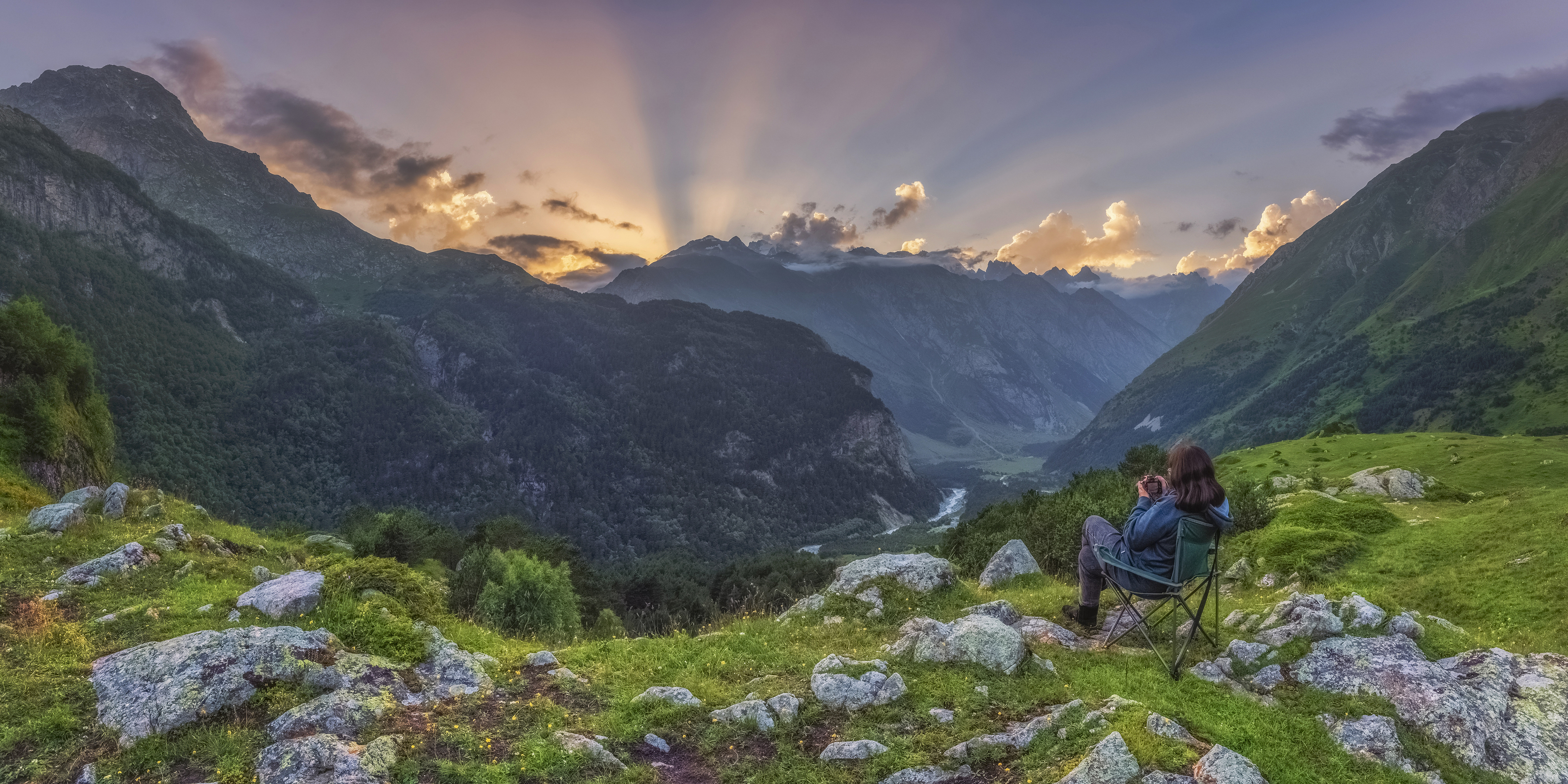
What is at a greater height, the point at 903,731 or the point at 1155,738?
the point at 1155,738

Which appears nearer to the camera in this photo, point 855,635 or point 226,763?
point 226,763

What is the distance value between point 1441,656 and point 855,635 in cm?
1016

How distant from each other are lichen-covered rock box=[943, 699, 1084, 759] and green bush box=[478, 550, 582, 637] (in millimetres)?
33956

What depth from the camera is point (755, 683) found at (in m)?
11.9

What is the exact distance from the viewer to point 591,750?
911 cm

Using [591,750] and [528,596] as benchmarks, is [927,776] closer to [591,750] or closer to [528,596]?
[591,750]

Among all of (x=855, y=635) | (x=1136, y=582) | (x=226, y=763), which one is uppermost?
(x=1136, y=582)

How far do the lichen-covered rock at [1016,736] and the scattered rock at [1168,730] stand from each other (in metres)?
1.37

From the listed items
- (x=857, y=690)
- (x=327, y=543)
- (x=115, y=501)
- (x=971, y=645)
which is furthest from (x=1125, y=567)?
(x=327, y=543)

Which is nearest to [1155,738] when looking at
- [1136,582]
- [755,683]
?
[1136,582]

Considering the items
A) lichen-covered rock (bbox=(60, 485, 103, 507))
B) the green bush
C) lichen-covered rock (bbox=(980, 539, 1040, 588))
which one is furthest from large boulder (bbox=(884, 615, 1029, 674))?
the green bush

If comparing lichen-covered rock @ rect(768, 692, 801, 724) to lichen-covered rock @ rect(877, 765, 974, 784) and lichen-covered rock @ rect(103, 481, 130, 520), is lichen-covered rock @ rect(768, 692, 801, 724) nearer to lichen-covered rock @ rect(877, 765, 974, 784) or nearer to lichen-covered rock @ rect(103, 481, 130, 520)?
lichen-covered rock @ rect(877, 765, 974, 784)

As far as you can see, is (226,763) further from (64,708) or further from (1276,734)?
(1276,734)

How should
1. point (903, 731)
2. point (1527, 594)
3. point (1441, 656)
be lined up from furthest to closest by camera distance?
point (1527, 594) → point (1441, 656) → point (903, 731)
